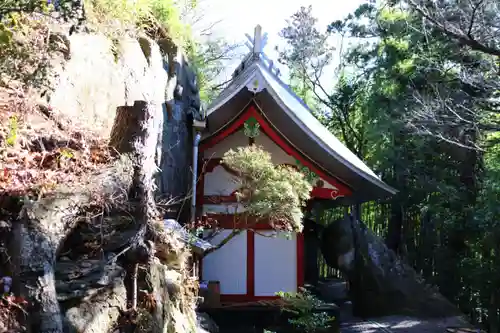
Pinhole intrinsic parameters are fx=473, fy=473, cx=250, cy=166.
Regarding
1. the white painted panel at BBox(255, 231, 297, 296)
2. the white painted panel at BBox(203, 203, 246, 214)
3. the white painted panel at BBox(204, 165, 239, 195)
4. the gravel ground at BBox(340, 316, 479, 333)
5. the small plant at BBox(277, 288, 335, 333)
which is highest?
the white painted panel at BBox(204, 165, 239, 195)

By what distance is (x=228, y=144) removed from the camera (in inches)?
337

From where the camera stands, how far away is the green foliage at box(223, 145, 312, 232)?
666cm

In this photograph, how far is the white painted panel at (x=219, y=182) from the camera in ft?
27.6

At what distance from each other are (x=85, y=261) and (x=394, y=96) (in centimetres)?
1205

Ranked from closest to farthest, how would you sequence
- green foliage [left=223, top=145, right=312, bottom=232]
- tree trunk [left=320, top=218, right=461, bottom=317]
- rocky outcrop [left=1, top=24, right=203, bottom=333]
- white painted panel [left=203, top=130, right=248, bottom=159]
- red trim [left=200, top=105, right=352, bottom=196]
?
1. rocky outcrop [left=1, top=24, right=203, bottom=333]
2. green foliage [left=223, top=145, right=312, bottom=232]
3. red trim [left=200, top=105, right=352, bottom=196]
4. white painted panel [left=203, top=130, right=248, bottom=159]
5. tree trunk [left=320, top=218, right=461, bottom=317]

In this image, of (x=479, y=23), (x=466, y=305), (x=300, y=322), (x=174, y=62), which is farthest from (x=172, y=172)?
(x=466, y=305)

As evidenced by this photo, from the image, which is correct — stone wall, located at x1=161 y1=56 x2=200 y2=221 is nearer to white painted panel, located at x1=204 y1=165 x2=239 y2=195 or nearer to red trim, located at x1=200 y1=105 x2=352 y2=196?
white painted panel, located at x1=204 y1=165 x2=239 y2=195

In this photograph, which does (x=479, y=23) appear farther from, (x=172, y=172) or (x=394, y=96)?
(x=394, y=96)

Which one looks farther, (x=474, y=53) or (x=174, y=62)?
(x=474, y=53)

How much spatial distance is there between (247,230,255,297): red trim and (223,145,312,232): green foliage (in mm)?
1494

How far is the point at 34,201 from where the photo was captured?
2842 mm

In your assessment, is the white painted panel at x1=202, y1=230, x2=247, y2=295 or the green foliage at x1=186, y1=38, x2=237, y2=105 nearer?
the white painted panel at x1=202, y1=230, x2=247, y2=295

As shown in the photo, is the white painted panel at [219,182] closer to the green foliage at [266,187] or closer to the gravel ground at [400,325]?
the green foliage at [266,187]

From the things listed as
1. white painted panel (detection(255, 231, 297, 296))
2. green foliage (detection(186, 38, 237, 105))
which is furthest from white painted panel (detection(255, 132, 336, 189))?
green foliage (detection(186, 38, 237, 105))
